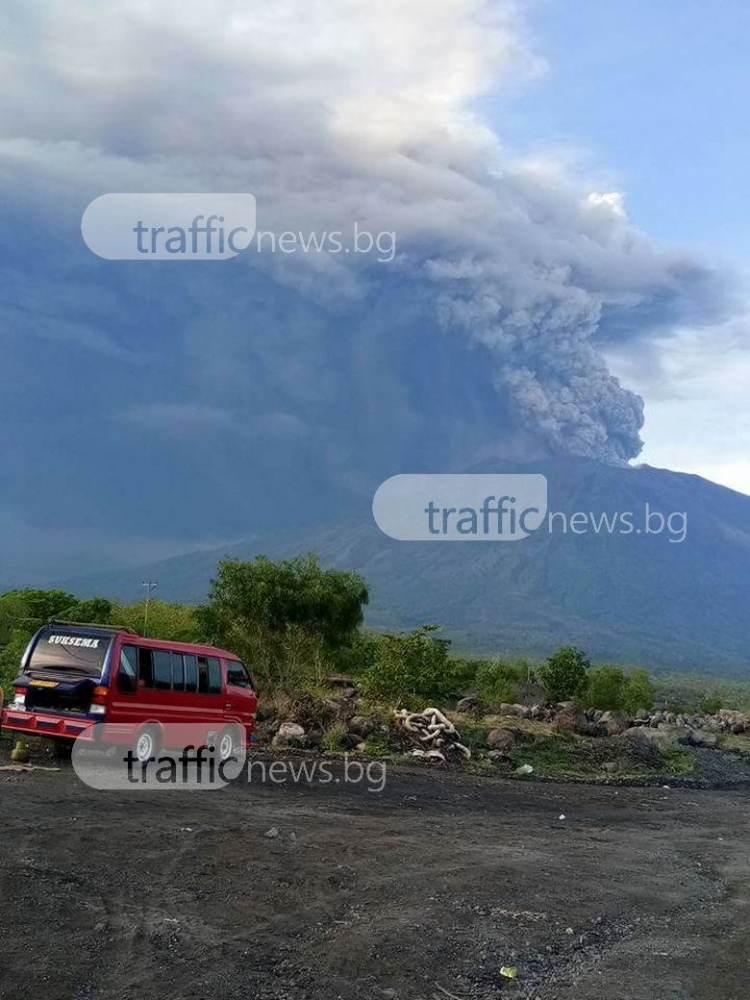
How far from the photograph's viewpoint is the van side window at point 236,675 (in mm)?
18359

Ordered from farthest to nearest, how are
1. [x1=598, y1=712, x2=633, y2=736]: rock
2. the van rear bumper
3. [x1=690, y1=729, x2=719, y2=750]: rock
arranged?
[x1=690, y1=729, x2=719, y2=750]: rock, [x1=598, y1=712, x2=633, y2=736]: rock, the van rear bumper

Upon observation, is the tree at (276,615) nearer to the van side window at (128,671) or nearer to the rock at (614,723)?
the rock at (614,723)

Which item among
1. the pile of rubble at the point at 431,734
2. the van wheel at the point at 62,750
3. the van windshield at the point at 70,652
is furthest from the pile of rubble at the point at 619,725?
the van windshield at the point at 70,652

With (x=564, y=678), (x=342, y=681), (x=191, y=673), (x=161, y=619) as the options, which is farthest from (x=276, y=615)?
(x=161, y=619)

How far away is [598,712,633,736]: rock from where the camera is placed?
28.8m

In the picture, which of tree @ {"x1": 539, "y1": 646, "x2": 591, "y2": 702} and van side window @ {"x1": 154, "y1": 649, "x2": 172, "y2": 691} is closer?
van side window @ {"x1": 154, "y1": 649, "x2": 172, "y2": 691}

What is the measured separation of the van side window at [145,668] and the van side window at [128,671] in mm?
93

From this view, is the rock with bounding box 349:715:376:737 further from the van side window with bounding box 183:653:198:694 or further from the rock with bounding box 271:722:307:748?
the van side window with bounding box 183:653:198:694

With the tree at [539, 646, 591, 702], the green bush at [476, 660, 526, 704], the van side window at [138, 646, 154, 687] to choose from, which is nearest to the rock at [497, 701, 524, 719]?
the green bush at [476, 660, 526, 704]

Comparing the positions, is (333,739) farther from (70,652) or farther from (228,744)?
(70,652)

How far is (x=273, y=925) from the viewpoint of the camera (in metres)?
8.23

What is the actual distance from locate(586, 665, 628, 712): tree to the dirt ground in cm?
2783

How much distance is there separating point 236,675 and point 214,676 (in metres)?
0.88

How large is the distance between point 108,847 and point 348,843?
108 inches
